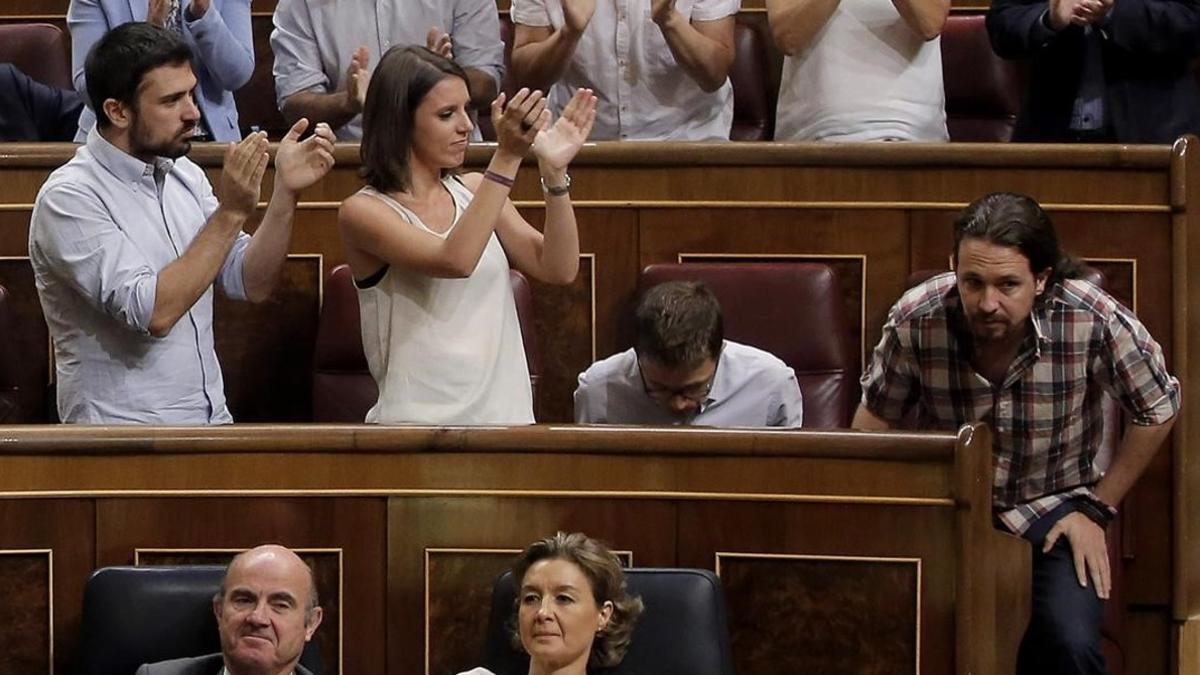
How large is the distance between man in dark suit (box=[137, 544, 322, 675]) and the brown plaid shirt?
545 mm

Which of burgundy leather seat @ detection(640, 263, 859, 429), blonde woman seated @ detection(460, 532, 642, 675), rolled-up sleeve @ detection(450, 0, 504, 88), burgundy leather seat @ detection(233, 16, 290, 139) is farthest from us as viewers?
burgundy leather seat @ detection(233, 16, 290, 139)

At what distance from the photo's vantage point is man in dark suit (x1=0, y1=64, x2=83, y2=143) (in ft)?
7.61

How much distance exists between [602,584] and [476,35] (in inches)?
37.0

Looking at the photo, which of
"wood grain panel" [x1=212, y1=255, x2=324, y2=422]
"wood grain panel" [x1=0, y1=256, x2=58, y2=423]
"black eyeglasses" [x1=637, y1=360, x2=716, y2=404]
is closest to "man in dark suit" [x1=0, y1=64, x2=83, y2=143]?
"wood grain panel" [x1=0, y1=256, x2=58, y2=423]

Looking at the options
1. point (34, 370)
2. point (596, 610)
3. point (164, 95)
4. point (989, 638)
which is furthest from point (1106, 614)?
point (34, 370)

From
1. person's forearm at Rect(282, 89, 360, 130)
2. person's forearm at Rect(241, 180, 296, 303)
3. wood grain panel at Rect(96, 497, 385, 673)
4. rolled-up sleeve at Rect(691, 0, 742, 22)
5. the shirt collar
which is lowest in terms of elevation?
wood grain panel at Rect(96, 497, 385, 673)

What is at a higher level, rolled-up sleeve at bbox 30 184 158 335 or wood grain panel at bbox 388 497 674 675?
rolled-up sleeve at bbox 30 184 158 335

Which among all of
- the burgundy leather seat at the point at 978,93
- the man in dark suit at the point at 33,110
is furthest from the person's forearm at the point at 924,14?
the man in dark suit at the point at 33,110

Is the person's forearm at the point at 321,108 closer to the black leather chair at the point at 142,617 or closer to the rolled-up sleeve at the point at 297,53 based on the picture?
the rolled-up sleeve at the point at 297,53

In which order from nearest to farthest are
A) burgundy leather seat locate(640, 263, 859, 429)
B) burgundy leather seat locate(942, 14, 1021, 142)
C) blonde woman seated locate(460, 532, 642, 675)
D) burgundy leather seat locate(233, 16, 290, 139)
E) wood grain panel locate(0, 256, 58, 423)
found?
blonde woman seated locate(460, 532, 642, 675) < burgundy leather seat locate(640, 263, 859, 429) < wood grain panel locate(0, 256, 58, 423) < burgundy leather seat locate(942, 14, 1021, 142) < burgundy leather seat locate(233, 16, 290, 139)

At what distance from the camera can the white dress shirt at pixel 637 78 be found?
7.40ft

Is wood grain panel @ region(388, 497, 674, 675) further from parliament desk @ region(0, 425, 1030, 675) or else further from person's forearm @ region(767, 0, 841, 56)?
person's forearm @ region(767, 0, 841, 56)

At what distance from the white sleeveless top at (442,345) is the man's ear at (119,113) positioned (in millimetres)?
238

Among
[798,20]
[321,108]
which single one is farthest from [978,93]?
[321,108]
